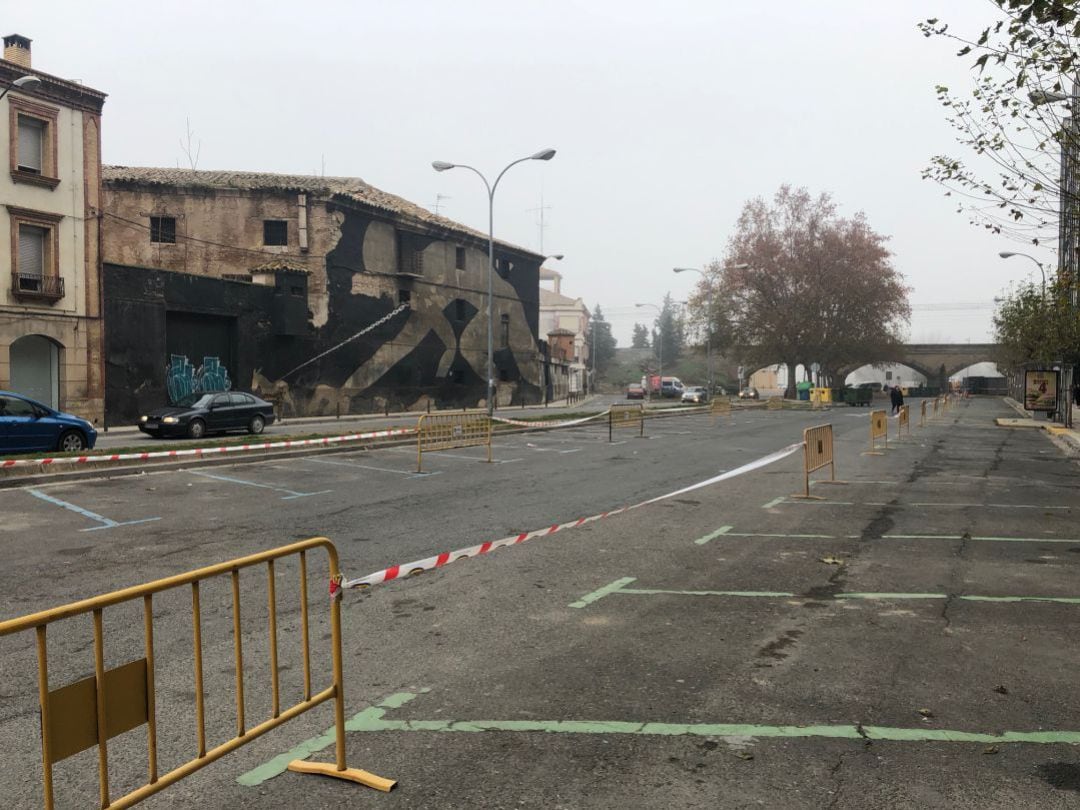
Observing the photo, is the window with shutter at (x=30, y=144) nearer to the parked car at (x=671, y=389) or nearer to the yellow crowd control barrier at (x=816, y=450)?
the yellow crowd control barrier at (x=816, y=450)

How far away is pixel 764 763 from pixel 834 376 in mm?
75972

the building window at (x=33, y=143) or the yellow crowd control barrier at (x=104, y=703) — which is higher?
the building window at (x=33, y=143)

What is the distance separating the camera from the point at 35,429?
54.6 ft

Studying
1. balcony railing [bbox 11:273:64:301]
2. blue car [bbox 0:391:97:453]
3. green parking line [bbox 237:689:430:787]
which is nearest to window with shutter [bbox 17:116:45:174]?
balcony railing [bbox 11:273:64:301]

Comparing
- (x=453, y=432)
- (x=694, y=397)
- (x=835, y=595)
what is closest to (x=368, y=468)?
(x=453, y=432)

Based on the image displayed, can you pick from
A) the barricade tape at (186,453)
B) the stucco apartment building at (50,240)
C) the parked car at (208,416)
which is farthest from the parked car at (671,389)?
the barricade tape at (186,453)

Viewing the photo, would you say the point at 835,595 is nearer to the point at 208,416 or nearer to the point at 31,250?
the point at 208,416

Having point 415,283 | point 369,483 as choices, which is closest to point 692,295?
point 415,283

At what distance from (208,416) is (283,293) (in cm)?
1460


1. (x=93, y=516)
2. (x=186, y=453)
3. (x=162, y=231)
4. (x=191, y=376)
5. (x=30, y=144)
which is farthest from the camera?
(x=162, y=231)

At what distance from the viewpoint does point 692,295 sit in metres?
67.3

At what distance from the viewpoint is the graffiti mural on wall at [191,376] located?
3159cm

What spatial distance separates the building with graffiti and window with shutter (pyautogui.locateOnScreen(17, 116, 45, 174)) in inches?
156

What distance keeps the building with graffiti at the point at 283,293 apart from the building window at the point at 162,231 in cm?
6
